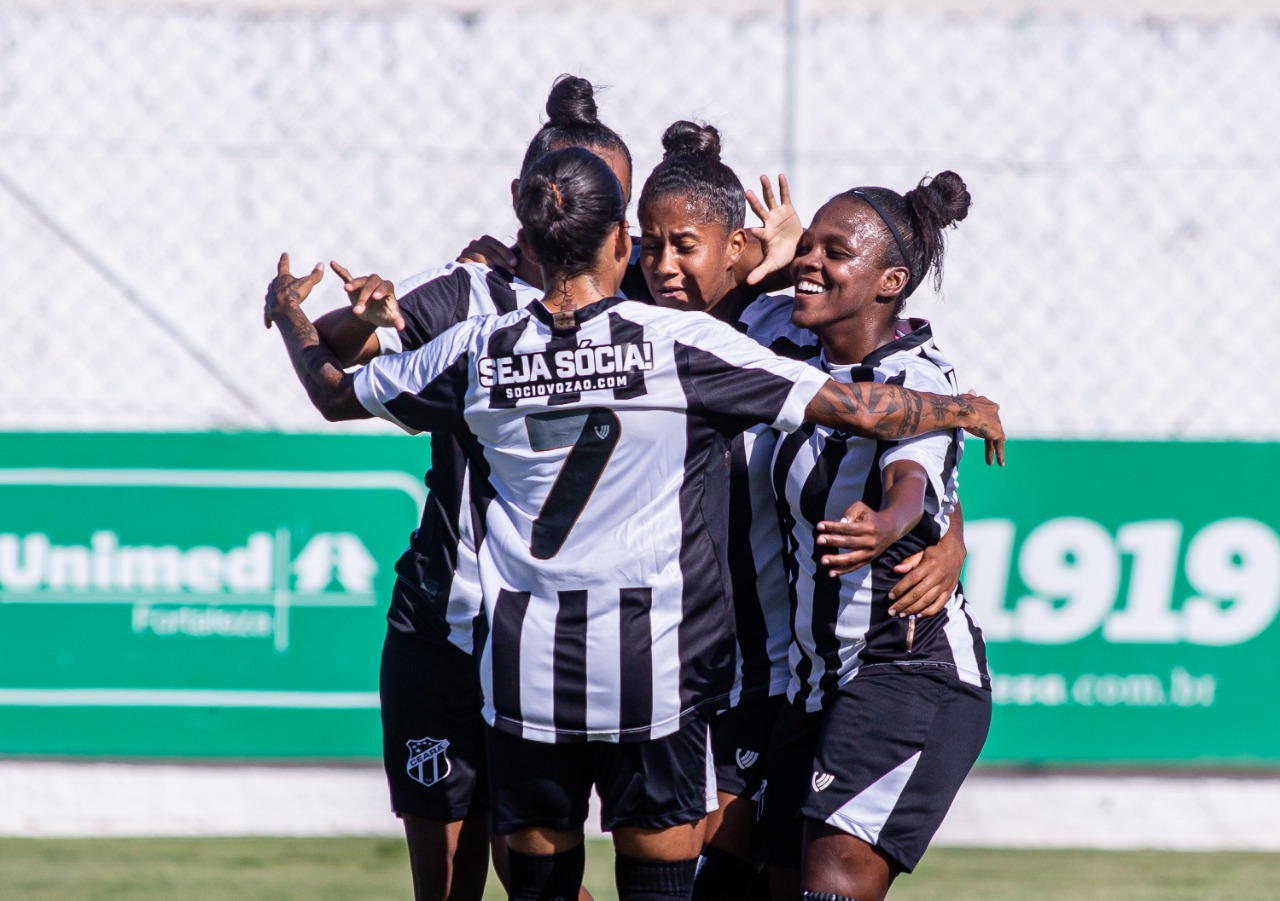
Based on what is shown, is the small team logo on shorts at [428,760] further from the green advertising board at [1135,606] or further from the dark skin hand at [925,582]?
the green advertising board at [1135,606]

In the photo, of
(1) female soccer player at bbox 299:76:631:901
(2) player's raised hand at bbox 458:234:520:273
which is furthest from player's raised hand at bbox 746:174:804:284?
(2) player's raised hand at bbox 458:234:520:273

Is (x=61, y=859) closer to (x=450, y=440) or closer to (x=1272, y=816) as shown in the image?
(x=450, y=440)

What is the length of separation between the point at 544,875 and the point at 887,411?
1.22 metres

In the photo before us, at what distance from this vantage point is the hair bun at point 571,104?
12.8ft

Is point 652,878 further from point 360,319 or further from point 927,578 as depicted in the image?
point 360,319

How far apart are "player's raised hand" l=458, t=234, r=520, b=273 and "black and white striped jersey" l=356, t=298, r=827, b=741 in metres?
0.66

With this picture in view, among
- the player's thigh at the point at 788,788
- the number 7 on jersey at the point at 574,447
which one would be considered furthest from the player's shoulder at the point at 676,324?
the player's thigh at the point at 788,788

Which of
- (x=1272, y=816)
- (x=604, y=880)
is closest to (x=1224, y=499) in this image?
(x=1272, y=816)

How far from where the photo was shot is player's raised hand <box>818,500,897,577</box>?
309 cm

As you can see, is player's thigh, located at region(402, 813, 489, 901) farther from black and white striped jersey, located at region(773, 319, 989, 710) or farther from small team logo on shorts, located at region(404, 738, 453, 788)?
black and white striped jersey, located at region(773, 319, 989, 710)

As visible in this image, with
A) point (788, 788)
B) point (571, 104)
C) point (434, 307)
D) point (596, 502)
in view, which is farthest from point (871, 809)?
point (571, 104)

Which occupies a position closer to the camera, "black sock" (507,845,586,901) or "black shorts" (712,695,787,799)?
"black sock" (507,845,586,901)

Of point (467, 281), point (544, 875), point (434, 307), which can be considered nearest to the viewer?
point (544, 875)

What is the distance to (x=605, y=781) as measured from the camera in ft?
10.6
